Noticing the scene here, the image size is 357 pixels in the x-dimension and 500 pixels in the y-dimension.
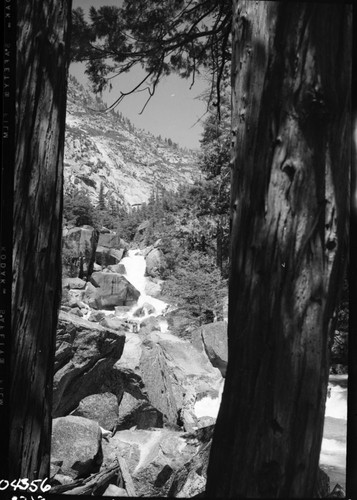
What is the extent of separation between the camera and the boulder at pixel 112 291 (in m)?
11.4

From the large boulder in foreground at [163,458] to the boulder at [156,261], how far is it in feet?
23.2

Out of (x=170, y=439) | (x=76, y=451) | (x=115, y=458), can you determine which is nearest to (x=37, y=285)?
(x=76, y=451)

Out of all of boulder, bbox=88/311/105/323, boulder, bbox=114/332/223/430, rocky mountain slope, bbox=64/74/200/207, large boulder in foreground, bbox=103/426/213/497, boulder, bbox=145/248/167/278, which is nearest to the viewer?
large boulder in foreground, bbox=103/426/213/497

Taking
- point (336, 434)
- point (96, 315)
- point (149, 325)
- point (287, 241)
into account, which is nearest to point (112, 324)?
point (149, 325)

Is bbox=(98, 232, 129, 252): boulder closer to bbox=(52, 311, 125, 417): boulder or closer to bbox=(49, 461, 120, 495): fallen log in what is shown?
bbox=(52, 311, 125, 417): boulder

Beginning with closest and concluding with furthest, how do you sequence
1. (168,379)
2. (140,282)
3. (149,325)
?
(168,379) → (149,325) → (140,282)

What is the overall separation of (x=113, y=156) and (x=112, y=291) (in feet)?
23.0

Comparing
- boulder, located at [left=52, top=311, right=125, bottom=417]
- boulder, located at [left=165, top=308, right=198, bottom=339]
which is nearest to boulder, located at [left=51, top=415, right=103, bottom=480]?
boulder, located at [left=52, top=311, right=125, bottom=417]

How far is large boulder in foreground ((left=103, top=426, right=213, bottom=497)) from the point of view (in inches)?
112

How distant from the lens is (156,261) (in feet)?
40.3

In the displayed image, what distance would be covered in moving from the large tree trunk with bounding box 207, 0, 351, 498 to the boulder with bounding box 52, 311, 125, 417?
10.5 feet

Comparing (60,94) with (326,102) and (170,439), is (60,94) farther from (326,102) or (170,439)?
(170,439)

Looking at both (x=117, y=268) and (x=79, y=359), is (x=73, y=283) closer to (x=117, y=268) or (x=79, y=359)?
(x=117, y=268)

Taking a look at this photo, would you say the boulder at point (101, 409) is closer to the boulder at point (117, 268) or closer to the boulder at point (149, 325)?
the boulder at point (149, 325)
